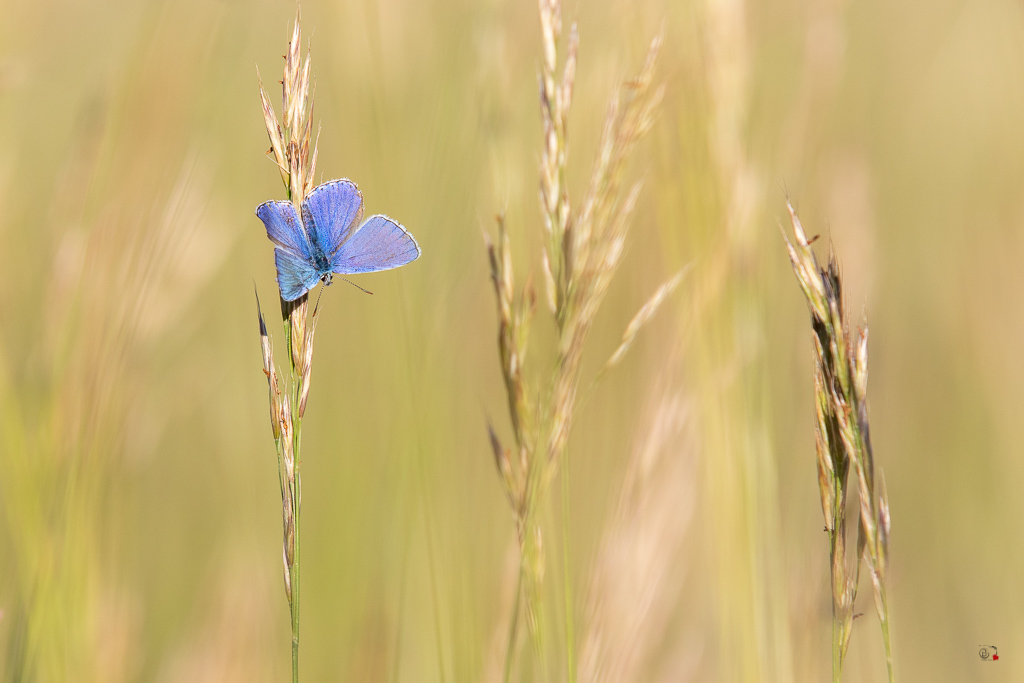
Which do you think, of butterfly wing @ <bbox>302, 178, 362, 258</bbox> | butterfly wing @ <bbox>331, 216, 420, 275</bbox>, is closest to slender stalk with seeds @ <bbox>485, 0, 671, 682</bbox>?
butterfly wing @ <bbox>331, 216, 420, 275</bbox>

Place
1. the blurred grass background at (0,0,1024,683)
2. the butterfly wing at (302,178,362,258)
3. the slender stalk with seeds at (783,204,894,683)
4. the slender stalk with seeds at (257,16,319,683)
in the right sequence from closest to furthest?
the slender stalk with seeds at (257,16,319,683) < the slender stalk with seeds at (783,204,894,683) < the butterfly wing at (302,178,362,258) < the blurred grass background at (0,0,1024,683)

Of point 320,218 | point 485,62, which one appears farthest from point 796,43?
point 320,218

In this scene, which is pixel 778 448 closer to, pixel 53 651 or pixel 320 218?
pixel 320 218

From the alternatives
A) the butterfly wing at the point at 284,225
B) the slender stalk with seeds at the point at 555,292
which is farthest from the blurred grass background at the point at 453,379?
the butterfly wing at the point at 284,225

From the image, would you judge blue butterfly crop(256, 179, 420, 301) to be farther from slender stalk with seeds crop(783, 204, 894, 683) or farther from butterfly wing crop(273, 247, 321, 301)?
slender stalk with seeds crop(783, 204, 894, 683)

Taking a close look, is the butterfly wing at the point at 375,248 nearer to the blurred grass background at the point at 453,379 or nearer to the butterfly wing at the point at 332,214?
the butterfly wing at the point at 332,214

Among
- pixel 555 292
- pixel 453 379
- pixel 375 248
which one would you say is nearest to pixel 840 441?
pixel 555 292
